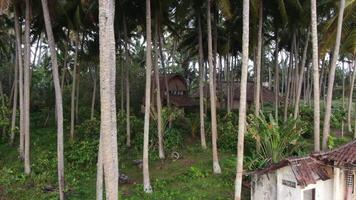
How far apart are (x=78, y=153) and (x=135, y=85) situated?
14238mm

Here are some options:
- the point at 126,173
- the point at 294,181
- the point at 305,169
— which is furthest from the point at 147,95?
the point at 305,169

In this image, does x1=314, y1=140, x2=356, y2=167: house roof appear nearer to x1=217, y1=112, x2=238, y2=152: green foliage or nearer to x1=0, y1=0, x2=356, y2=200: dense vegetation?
x1=0, y1=0, x2=356, y2=200: dense vegetation

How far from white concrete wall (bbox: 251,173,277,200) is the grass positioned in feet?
4.35

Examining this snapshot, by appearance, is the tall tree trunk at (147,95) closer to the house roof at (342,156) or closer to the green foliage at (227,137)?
the green foliage at (227,137)

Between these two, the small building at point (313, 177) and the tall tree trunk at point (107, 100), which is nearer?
the tall tree trunk at point (107, 100)

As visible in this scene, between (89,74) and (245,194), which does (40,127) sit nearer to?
(89,74)

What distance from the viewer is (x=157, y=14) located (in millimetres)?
19359

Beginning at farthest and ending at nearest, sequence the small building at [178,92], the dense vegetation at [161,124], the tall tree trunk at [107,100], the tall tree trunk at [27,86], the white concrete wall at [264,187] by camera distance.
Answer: the small building at [178,92]
the tall tree trunk at [27,86]
the dense vegetation at [161,124]
the white concrete wall at [264,187]
the tall tree trunk at [107,100]

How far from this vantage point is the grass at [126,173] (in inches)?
645

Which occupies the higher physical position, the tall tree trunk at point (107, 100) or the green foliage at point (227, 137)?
the tall tree trunk at point (107, 100)

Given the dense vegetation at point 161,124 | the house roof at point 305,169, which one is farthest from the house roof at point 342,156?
the dense vegetation at point 161,124

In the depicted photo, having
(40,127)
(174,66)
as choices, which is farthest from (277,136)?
(174,66)

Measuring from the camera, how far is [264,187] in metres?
14.8

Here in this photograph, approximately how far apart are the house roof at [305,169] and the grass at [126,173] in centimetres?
313
